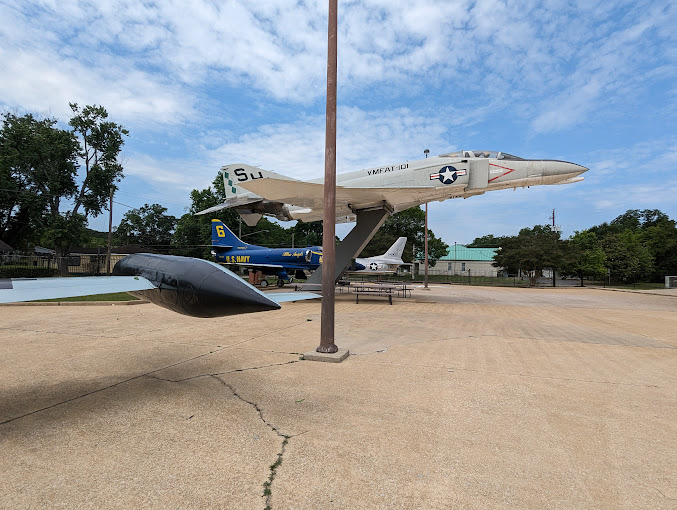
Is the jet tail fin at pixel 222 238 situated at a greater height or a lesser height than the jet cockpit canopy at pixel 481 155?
lesser

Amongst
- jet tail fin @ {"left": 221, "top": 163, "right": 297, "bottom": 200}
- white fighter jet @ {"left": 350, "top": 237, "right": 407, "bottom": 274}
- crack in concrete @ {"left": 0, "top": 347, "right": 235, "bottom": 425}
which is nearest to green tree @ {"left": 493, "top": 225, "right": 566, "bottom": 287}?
white fighter jet @ {"left": 350, "top": 237, "right": 407, "bottom": 274}

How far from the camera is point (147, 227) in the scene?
205 ft

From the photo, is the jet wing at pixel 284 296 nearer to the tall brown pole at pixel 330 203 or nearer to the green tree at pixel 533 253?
the tall brown pole at pixel 330 203

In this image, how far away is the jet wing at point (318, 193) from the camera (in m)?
14.0

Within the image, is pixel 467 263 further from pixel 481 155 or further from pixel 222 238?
pixel 481 155

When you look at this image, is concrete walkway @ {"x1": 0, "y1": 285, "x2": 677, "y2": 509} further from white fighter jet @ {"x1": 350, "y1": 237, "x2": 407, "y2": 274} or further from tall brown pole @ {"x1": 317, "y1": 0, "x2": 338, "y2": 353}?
white fighter jet @ {"x1": 350, "y1": 237, "x2": 407, "y2": 274}

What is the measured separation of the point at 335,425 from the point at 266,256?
2349 cm

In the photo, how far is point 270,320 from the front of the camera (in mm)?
10656

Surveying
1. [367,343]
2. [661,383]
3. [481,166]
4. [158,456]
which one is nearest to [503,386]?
[661,383]

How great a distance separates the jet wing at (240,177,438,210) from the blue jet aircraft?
26.7 ft

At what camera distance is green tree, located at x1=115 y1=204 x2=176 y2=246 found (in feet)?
202

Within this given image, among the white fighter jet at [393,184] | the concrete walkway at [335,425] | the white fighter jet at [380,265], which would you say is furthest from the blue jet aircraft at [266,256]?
the concrete walkway at [335,425]

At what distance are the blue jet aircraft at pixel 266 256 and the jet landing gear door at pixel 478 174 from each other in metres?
12.0

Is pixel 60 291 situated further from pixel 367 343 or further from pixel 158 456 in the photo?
pixel 367 343
